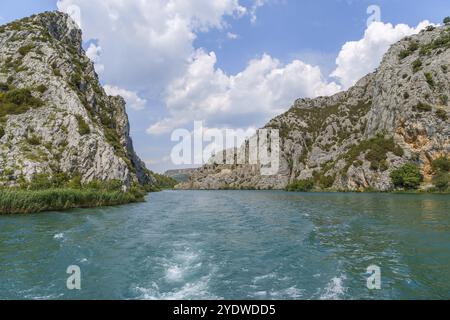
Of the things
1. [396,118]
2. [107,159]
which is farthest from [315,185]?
[107,159]

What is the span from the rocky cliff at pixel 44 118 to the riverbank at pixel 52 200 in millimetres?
10161

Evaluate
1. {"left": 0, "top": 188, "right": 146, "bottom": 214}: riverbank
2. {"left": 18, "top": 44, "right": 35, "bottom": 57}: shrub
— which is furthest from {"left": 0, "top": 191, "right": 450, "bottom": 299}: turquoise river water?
{"left": 18, "top": 44, "right": 35, "bottom": 57}: shrub

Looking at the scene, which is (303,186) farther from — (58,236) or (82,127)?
(58,236)

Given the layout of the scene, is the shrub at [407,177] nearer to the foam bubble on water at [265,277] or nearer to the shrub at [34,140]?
the foam bubble on water at [265,277]

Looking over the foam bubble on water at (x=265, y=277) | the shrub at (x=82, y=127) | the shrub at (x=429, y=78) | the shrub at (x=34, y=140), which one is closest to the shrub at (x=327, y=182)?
the shrub at (x=429, y=78)

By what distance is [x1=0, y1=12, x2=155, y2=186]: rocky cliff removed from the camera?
5975 cm

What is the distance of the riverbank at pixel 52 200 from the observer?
3906 centimetres

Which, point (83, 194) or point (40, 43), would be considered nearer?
point (83, 194)

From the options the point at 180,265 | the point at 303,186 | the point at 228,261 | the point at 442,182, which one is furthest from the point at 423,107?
the point at 180,265

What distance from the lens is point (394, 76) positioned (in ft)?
449

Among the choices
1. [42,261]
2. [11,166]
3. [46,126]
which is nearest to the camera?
[42,261]

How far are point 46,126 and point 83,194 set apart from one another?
85.1 feet

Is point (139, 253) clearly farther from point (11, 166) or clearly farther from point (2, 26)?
point (2, 26)

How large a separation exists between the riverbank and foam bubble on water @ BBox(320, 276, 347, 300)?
130ft
